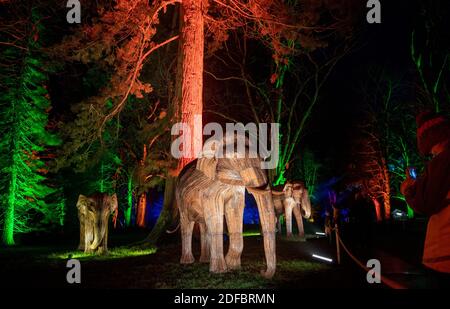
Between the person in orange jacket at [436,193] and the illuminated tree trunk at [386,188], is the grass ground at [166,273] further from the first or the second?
the illuminated tree trunk at [386,188]

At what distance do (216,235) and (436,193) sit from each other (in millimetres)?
4064

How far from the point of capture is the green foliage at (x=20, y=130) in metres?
20.6

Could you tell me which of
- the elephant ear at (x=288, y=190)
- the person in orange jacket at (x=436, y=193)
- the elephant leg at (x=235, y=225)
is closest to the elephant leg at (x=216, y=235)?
the elephant leg at (x=235, y=225)

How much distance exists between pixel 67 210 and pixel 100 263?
92.6 ft

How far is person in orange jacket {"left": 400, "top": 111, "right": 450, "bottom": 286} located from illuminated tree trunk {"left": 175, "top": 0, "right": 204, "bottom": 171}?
27.9 ft

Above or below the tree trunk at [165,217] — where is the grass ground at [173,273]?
below

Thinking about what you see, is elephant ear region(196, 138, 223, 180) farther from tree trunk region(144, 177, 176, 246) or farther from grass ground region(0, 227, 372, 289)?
tree trunk region(144, 177, 176, 246)

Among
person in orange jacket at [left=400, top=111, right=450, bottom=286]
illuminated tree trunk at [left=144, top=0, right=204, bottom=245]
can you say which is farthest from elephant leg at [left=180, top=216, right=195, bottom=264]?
person in orange jacket at [left=400, top=111, right=450, bottom=286]

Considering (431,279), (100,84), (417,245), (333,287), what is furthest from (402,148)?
(431,279)

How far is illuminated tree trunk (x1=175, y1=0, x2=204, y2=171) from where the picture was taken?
11719 mm

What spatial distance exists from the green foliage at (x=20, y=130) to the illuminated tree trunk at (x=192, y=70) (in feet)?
39.4

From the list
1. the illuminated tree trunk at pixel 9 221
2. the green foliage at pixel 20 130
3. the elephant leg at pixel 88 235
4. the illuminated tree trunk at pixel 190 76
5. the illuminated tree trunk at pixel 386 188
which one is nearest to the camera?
the elephant leg at pixel 88 235

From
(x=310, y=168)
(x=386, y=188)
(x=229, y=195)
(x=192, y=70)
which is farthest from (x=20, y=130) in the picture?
(x=310, y=168)
